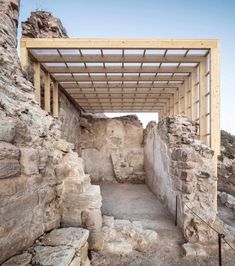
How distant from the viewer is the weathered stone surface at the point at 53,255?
237cm

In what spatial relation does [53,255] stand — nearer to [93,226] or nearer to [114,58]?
[93,226]

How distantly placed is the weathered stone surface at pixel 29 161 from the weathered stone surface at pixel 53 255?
3.41ft

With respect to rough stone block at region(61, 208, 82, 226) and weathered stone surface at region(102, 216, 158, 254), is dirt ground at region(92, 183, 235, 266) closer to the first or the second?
weathered stone surface at region(102, 216, 158, 254)

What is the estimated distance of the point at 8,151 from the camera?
2398 millimetres

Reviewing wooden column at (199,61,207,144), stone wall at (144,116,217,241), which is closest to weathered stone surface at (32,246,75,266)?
stone wall at (144,116,217,241)

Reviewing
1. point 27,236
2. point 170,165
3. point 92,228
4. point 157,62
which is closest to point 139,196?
point 170,165

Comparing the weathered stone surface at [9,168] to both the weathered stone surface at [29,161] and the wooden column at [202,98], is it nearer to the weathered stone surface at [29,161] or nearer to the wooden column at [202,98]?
the weathered stone surface at [29,161]

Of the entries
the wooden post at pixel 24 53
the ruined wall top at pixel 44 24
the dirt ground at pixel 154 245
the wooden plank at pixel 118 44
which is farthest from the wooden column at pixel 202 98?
the ruined wall top at pixel 44 24

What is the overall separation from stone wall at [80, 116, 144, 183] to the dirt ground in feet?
11.2

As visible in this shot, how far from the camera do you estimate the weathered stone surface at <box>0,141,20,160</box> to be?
2.32 m

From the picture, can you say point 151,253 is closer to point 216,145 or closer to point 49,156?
point 49,156

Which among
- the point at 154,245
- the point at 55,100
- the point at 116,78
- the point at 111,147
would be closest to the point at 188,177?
the point at 154,245

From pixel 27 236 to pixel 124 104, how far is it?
8.34m

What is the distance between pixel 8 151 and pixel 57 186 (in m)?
1.45
